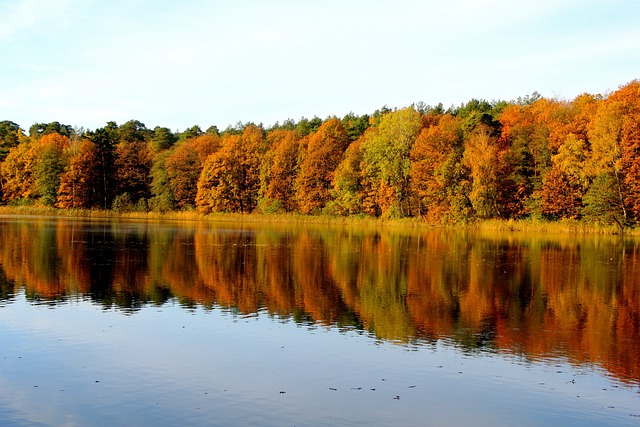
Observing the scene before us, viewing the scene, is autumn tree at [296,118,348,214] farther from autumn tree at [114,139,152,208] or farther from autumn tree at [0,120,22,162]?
autumn tree at [0,120,22,162]

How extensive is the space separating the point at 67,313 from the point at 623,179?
51.7m

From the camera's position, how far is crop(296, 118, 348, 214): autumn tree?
263 feet

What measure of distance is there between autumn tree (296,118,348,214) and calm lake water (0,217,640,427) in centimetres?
5176

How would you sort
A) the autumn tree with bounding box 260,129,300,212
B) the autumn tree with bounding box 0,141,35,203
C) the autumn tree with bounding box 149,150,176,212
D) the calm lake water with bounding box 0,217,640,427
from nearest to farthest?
the calm lake water with bounding box 0,217,640,427 → the autumn tree with bounding box 260,129,300,212 → the autumn tree with bounding box 149,150,176,212 → the autumn tree with bounding box 0,141,35,203

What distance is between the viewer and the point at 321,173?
80.6m

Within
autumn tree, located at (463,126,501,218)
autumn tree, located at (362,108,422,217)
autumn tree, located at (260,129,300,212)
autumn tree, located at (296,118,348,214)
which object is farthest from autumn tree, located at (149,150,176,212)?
autumn tree, located at (463,126,501,218)

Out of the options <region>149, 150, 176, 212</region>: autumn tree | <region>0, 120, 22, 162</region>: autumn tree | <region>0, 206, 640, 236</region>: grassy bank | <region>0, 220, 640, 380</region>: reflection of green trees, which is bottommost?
<region>0, 206, 640, 236</region>: grassy bank

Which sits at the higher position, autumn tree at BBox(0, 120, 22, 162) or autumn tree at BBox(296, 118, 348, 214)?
autumn tree at BBox(0, 120, 22, 162)

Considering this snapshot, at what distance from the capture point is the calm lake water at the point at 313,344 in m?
9.91

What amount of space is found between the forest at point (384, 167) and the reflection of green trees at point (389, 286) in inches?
883

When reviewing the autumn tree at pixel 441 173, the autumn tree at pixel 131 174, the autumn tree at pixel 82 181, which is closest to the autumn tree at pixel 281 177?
Answer: the autumn tree at pixel 131 174

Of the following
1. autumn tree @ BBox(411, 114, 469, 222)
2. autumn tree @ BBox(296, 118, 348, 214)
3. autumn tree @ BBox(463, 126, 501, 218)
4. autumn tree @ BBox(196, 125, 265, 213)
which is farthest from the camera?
autumn tree @ BBox(196, 125, 265, 213)

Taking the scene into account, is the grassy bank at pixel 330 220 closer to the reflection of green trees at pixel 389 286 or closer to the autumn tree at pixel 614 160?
the autumn tree at pixel 614 160

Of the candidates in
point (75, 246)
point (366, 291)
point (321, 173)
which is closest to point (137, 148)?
point (321, 173)
